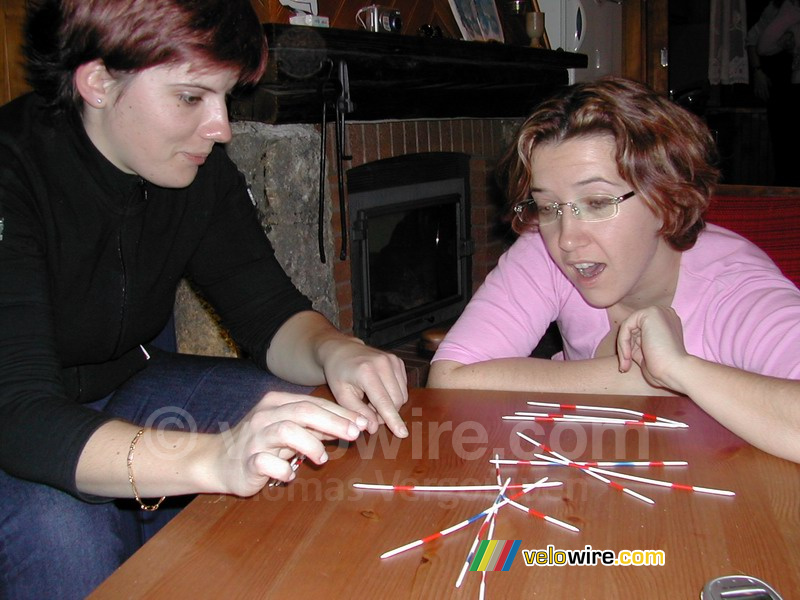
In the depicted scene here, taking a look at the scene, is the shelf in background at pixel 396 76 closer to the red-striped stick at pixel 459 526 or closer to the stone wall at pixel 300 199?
the stone wall at pixel 300 199

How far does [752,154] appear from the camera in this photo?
745cm

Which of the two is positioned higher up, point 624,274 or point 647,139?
point 647,139

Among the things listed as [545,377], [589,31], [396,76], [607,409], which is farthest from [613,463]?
[589,31]

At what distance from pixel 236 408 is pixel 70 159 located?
0.50 meters

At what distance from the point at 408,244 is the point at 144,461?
2.43m

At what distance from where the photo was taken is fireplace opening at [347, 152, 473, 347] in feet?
9.60

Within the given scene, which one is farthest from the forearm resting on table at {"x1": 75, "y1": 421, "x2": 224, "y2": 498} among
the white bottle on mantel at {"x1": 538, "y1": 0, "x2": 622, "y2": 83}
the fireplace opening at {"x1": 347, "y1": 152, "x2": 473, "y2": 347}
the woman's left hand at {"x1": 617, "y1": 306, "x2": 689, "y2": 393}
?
the white bottle on mantel at {"x1": 538, "y1": 0, "x2": 622, "y2": 83}

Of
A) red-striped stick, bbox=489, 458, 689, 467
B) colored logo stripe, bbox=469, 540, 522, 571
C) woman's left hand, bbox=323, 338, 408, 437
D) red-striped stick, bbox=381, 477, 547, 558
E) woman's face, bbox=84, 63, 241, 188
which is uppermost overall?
woman's face, bbox=84, 63, 241, 188

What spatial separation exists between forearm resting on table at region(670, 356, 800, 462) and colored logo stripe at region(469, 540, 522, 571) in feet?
1.25

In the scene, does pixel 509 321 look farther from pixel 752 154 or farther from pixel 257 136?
pixel 752 154

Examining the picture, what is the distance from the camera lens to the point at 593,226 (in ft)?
4.17

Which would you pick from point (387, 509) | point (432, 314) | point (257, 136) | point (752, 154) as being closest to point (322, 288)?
point (257, 136)

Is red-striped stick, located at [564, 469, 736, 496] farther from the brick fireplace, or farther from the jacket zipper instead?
the brick fireplace

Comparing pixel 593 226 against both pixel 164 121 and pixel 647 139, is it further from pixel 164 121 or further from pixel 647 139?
pixel 164 121
